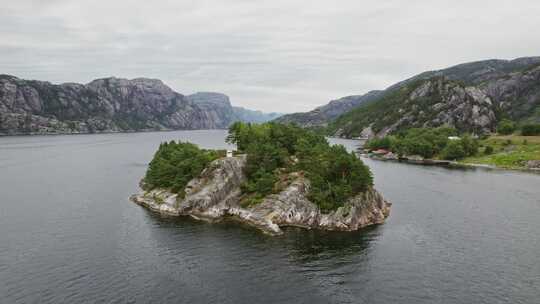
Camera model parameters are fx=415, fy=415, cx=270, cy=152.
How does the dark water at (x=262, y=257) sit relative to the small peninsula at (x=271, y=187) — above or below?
below

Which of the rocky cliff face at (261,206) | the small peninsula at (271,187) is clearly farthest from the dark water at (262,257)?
the small peninsula at (271,187)

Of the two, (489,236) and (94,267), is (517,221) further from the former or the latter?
(94,267)

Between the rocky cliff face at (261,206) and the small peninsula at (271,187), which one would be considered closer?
the rocky cliff face at (261,206)

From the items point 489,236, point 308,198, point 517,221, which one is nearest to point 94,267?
point 308,198

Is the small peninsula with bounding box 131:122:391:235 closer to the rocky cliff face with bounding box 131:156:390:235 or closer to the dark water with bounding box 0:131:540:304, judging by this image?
the rocky cliff face with bounding box 131:156:390:235

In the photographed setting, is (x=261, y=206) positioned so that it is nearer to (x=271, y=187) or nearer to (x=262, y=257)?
(x=271, y=187)

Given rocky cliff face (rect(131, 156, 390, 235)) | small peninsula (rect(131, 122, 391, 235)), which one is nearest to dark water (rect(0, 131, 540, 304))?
rocky cliff face (rect(131, 156, 390, 235))

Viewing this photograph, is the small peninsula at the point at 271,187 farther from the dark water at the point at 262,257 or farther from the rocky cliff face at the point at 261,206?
the dark water at the point at 262,257
